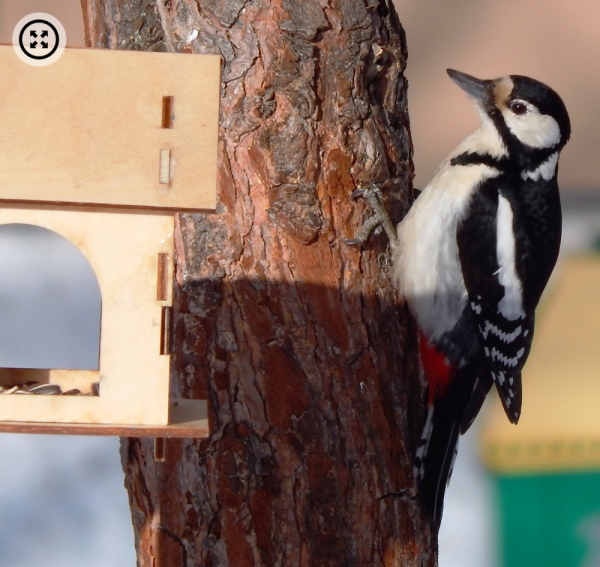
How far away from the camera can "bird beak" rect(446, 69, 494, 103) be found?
8.04 ft

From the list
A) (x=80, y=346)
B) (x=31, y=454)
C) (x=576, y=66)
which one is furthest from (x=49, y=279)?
(x=576, y=66)

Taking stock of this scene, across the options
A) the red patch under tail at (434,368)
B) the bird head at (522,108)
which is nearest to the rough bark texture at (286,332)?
the red patch under tail at (434,368)

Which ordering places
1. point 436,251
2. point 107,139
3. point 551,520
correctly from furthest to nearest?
point 551,520 < point 436,251 < point 107,139

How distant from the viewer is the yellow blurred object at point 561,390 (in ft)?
13.3

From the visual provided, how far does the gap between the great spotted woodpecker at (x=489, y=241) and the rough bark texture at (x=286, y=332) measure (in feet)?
1.12

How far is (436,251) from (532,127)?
48 centimetres

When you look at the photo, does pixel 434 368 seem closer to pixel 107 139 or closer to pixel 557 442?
pixel 107 139

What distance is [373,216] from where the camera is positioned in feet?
6.28

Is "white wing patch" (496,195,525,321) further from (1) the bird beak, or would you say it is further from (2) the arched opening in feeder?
(2) the arched opening in feeder

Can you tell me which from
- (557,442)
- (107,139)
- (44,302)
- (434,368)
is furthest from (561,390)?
(107,139)

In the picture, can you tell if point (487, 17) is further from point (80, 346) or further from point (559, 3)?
point (80, 346)

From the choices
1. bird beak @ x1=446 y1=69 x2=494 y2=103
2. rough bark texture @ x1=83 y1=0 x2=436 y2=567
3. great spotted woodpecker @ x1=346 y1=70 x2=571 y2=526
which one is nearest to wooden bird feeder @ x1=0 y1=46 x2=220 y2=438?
rough bark texture @ x1=83 y1=0 x2=436 y2=567

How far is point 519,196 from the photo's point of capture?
2.41 metres

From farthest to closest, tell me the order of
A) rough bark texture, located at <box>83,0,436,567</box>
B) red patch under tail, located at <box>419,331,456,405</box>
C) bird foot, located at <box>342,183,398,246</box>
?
1. red patch under tail, located at <box>419,331,456,405</box>
2. bird foot, located at <box>342,183,398,246</box>
3. rough bark texture, located at <box>83,0,436,567</box>
